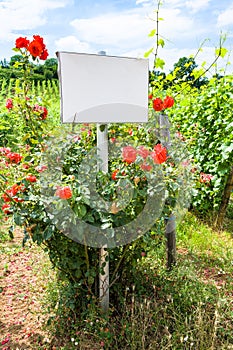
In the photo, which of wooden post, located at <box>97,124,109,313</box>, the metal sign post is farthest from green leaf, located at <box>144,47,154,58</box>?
wooden post, located at <box>97,124,109,313</box>

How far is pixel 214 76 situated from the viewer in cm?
390

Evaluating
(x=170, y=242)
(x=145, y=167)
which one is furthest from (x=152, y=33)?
(x=170, y=242)

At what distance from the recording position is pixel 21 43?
5.67 ft

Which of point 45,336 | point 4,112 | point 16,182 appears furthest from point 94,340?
point 4,112

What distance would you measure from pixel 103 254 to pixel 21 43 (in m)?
1.19

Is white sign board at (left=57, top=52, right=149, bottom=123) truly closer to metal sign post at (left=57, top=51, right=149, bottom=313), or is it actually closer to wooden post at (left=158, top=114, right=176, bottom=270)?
metal sign post at (left=57, top=51, right=149, bottom=313)

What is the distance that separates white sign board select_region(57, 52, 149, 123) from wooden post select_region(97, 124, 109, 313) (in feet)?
0.39

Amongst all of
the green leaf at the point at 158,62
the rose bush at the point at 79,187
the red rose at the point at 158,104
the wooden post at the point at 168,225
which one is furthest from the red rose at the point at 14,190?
the green leaf at the point at 158,62

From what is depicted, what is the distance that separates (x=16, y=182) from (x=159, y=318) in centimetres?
117

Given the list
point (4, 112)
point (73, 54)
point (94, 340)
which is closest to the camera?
point (73, 54)

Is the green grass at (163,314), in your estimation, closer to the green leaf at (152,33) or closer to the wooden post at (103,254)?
the wooden post at (103,254)

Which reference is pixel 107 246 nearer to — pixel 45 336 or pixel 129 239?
pixel 129 239

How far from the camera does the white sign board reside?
5.43 feet

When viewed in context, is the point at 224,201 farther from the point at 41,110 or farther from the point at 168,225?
the point at 41,110
